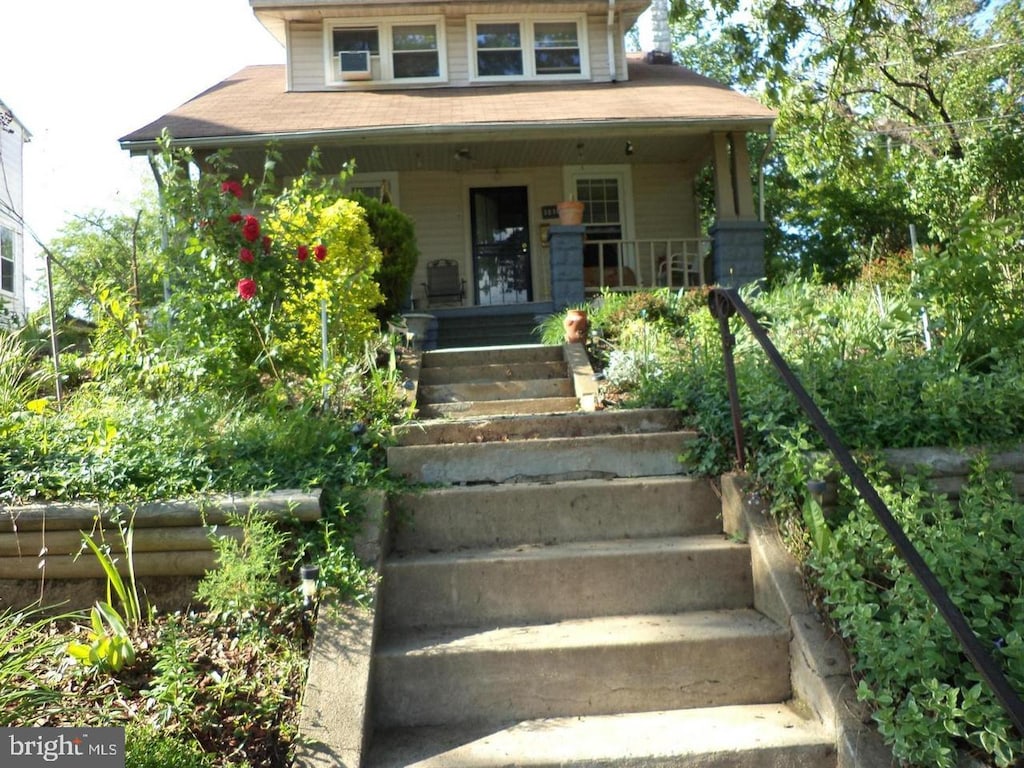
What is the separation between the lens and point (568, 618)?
3557 millimetres

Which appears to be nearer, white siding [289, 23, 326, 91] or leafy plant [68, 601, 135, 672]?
leafy plant [68, 601, 135, 672]

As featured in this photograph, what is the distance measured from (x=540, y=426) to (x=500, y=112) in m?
7.05

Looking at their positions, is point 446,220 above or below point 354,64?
below

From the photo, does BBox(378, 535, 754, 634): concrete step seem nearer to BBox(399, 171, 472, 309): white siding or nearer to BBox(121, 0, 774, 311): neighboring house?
BBox(121, 0, 774, 311): neighboring house

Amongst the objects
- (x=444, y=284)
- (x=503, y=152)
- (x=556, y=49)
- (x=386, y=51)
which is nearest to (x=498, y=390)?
(x=444, y=284)

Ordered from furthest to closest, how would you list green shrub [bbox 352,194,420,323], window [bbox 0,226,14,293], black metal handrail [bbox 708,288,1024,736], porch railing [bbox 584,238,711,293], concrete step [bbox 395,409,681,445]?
1. window [bbox 0,226,14,293]
2. porch railing [bbox 584,238,711,293]
3. green shrub [bbox 352,194,420,323]
4. concrete step [bbox 395,409,681,445]
5. black metal handrail [bbox 708,288,1024,736]

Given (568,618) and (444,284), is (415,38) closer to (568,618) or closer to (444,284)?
(444,284)

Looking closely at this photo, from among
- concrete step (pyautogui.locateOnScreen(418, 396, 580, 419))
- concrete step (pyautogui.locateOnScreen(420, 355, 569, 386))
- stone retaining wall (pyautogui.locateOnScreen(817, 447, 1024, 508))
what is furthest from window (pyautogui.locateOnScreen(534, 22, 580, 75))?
stone retaining wall (pyautogui.locateOnScreen(817, 447, 1024, 508))

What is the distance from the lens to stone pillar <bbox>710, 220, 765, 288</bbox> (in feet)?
34.2

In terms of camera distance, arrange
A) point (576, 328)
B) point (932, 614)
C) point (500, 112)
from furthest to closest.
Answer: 1. point (500, 112)
2. point (576, 328)
3. point (932, 614)

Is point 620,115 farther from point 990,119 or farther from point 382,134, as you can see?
point 990,119

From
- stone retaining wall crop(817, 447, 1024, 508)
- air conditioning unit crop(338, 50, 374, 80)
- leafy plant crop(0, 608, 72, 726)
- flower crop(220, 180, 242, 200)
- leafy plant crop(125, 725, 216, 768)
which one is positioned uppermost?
air conditioning unit crop(338, 50, 374, 80)

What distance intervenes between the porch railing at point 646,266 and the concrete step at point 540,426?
20.7 ft

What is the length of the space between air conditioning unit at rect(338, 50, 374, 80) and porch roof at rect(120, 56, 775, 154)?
10.6 inches
